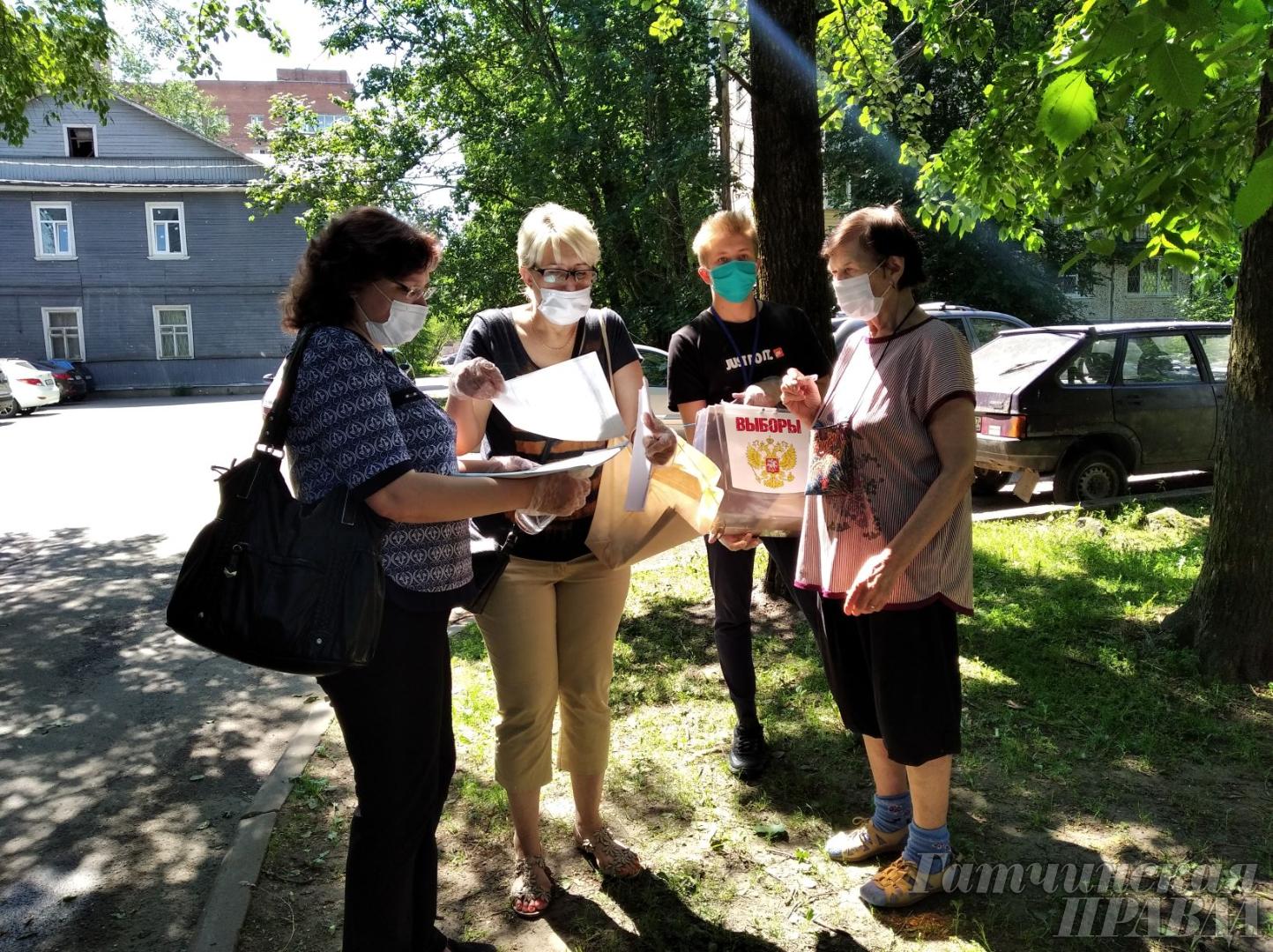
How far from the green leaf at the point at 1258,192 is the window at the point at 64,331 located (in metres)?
39.1

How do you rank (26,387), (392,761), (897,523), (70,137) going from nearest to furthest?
1. (392,761)
2. (897,523)
3. (26,387)
4. (70,137)

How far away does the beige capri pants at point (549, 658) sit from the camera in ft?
9.90

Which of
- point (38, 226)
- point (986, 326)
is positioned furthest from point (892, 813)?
point (38, 226)

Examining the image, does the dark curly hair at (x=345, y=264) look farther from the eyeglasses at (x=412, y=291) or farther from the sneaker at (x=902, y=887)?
the sneaker at (x=902, y=887)

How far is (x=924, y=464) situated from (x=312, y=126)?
73.5ft

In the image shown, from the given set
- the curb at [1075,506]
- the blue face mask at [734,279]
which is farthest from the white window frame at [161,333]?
the blue face mask at [734,279]

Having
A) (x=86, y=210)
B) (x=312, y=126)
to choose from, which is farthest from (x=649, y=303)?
(x=86, y=210)

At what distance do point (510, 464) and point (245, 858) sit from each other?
1981 millimetres

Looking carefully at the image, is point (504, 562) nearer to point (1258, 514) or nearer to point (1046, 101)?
point (1046, 101)

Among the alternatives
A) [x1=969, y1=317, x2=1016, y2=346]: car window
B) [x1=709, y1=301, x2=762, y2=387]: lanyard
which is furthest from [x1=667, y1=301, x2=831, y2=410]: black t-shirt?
[x1=969, y1=317, x2=1016, y2=346]: car window

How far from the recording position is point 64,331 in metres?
35.2

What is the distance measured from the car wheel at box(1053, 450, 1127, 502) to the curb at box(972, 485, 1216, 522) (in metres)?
0.10

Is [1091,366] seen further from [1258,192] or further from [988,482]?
[1258,192]

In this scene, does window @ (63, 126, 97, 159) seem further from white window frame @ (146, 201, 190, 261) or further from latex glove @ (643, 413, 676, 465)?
latex glove @ (643, 413, 676, 465)
